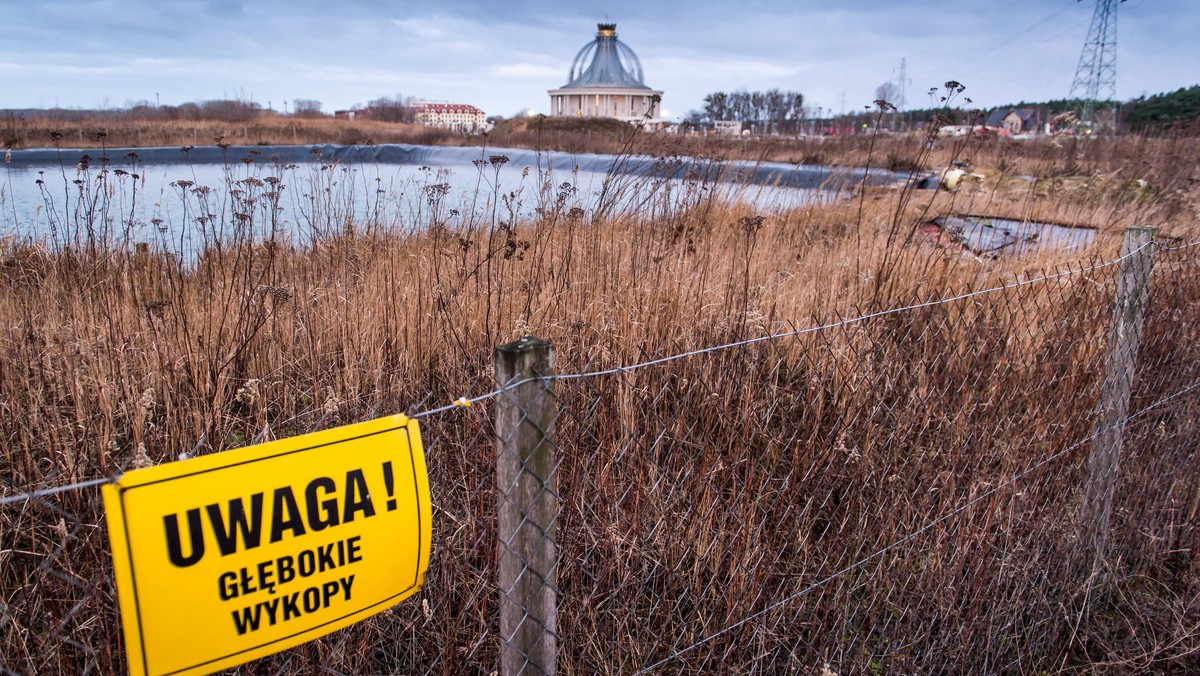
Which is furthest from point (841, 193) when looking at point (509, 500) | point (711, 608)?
point (509, 500)

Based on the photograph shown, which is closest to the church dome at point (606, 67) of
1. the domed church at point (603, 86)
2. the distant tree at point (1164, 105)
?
the domed church at point (603, 86)

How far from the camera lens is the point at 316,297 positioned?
327cm

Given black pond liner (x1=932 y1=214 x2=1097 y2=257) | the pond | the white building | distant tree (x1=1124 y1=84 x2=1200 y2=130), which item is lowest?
black pond liner (x1=932 y1=214 x2=1097 y2=257)

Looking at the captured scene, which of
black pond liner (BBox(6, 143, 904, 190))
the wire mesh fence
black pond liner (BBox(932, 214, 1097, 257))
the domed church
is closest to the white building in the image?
the domed church

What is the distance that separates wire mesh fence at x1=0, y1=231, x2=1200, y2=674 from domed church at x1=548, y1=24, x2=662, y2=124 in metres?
44.5

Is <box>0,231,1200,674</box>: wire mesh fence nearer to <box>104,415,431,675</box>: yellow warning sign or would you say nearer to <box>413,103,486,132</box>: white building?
<box>104,415,431,675</box>: yellow warning sign

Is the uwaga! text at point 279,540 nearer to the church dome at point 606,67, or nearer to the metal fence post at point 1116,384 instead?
the metal fence post at point 1116,384

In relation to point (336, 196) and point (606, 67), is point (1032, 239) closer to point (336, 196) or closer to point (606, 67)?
point (336, 196)

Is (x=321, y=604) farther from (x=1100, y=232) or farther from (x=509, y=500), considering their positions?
(x=1100, y=232)

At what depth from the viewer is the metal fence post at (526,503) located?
1.08m

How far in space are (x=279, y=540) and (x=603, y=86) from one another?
165ft

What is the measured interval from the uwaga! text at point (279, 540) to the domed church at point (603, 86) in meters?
46.2

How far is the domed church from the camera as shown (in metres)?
47.3

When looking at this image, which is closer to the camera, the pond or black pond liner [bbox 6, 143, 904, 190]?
the pond
